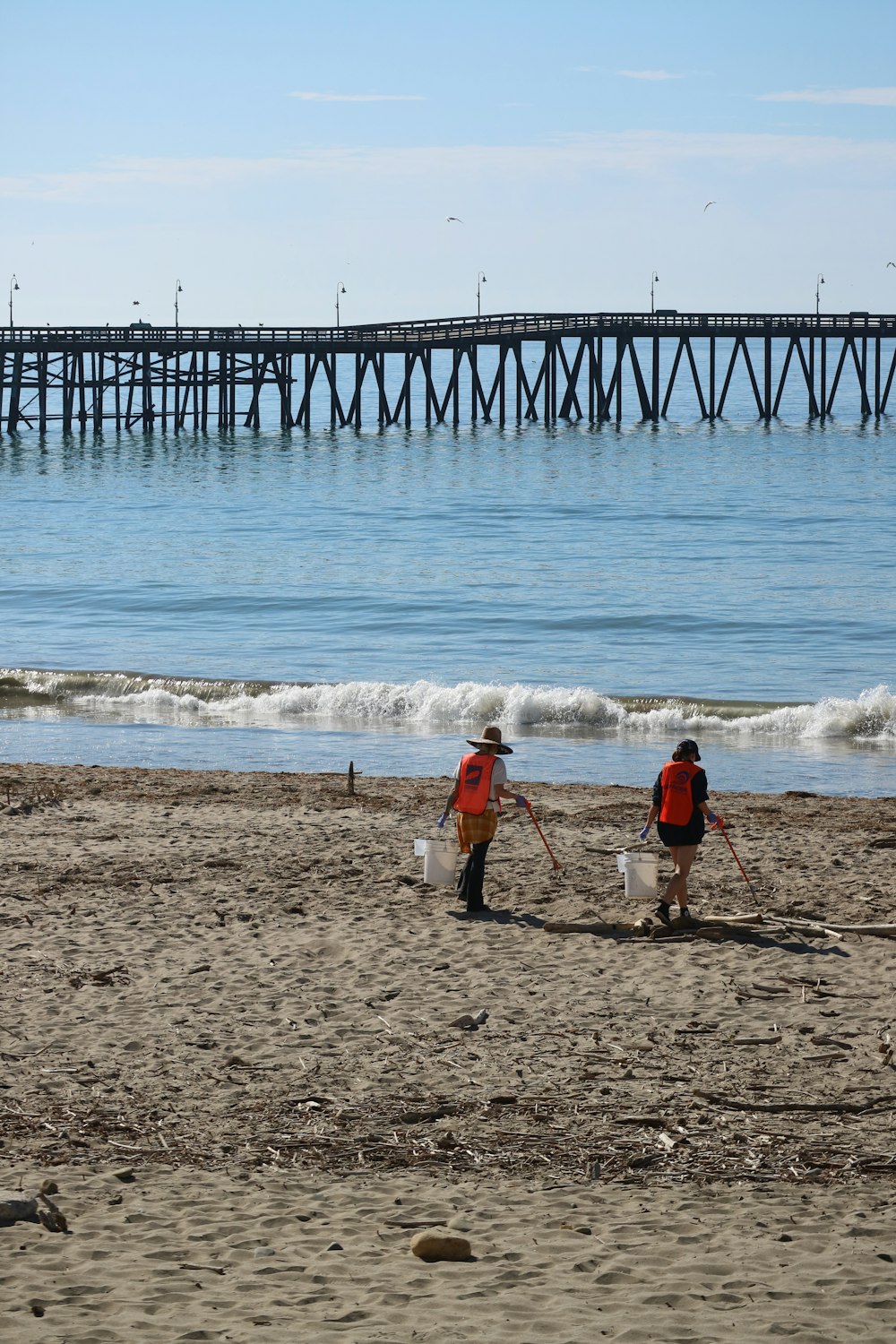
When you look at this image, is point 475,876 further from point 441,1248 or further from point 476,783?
point 441,1248

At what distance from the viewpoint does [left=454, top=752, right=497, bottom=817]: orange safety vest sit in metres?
9.87

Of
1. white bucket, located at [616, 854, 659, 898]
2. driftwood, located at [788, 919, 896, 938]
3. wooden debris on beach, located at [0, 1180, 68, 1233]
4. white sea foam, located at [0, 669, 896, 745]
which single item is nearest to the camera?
wooden debris on beach, located at [0, 1180, 68, 1233]

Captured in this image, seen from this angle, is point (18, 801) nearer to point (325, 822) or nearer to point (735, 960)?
point (325, 822)

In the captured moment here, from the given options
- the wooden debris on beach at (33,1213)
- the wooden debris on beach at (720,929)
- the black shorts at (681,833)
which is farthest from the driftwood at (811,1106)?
the black shorts at (681,833)

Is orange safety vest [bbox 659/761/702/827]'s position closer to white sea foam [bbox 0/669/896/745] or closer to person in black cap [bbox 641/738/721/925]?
person in black cap [bbox 641/738/721/925]

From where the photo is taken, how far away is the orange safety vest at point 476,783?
9867 millimetres

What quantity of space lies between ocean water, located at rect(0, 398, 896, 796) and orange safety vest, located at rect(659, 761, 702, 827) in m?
5.98

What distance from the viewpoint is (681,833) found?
9609mm

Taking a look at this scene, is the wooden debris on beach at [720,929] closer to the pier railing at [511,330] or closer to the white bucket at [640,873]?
the white bucket at [640,873]

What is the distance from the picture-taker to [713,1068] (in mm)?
7164

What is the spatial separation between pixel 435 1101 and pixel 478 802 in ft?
10.7

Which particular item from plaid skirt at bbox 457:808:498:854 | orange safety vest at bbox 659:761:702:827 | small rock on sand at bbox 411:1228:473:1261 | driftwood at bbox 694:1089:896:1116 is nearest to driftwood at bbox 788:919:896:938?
orange safety vest at bbox 659:761:702:827

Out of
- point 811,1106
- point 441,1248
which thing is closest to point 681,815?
point 811,1106

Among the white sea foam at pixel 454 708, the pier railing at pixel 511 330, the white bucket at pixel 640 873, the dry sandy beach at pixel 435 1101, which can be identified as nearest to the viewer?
the dry sandy beach at pixel 435 1101
